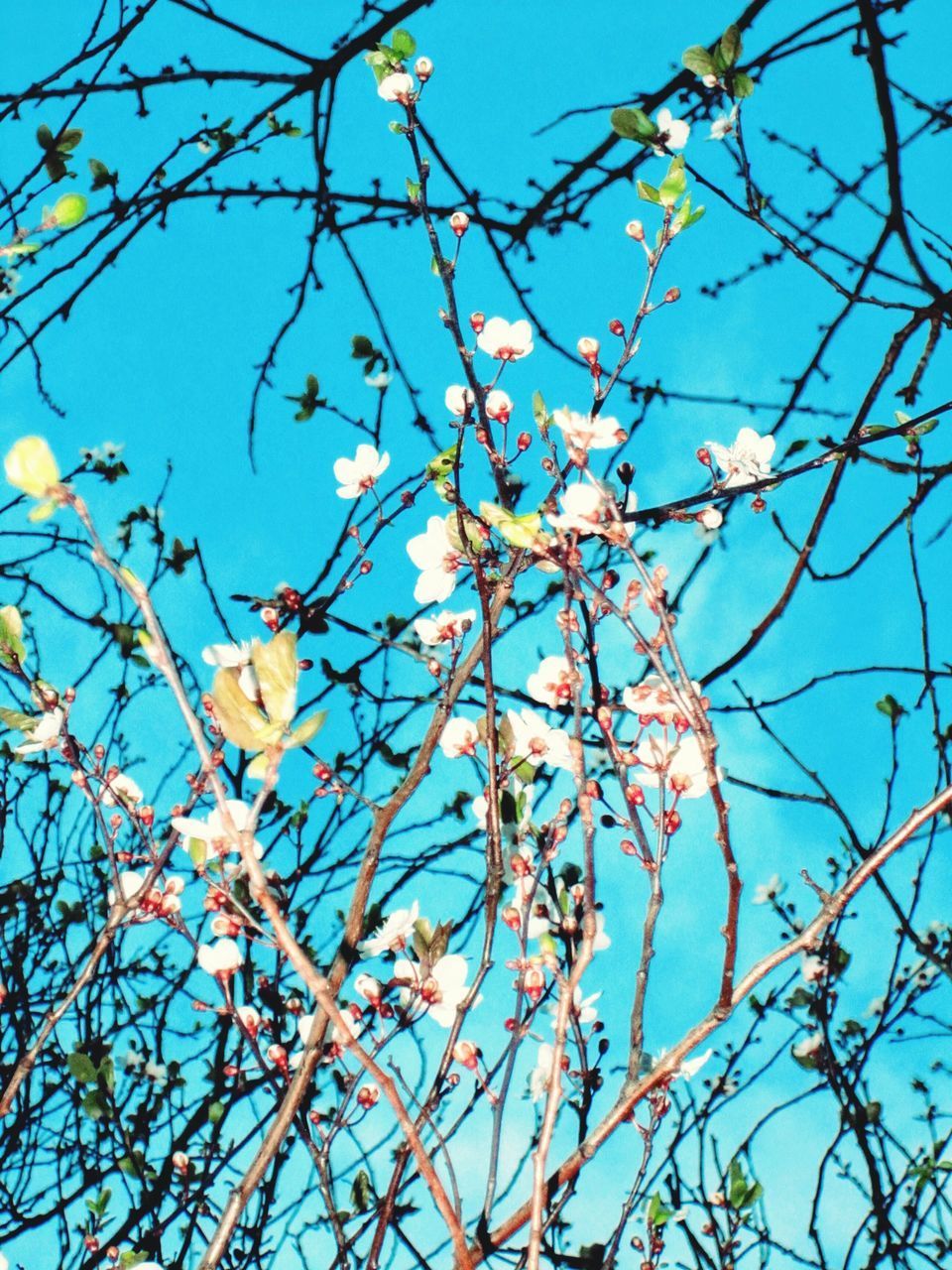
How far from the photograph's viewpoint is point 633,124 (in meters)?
1.74

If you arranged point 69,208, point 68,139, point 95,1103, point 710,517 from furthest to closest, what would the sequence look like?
point 68,139 < point 95,1103 < point 69,208 < point 710,517

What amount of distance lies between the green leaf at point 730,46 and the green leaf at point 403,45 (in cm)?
64

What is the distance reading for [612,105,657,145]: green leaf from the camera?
1.74 metres

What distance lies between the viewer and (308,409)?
2234 mm

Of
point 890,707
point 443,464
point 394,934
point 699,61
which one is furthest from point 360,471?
point 890,707

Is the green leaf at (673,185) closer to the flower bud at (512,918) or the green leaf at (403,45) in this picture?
the green leaf at (403,45)

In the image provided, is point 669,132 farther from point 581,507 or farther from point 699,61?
point 581,507

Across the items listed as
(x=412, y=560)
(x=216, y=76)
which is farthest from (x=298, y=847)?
(x=216, y=76)

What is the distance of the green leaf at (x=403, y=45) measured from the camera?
153cm

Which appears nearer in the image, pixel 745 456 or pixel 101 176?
pixel 745 456

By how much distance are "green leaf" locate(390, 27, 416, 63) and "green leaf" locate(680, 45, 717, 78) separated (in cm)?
60

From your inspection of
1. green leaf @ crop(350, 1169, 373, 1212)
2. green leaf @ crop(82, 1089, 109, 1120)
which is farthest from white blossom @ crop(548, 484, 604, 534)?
green leaf @ crop(82, 1089, 109, 1120)

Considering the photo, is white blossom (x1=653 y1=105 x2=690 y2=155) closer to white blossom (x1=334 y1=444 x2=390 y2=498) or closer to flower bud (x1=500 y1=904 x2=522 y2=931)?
white blossom (x1=334 y1=444 x2=390 y2=498)

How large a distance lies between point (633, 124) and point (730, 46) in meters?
0.30
